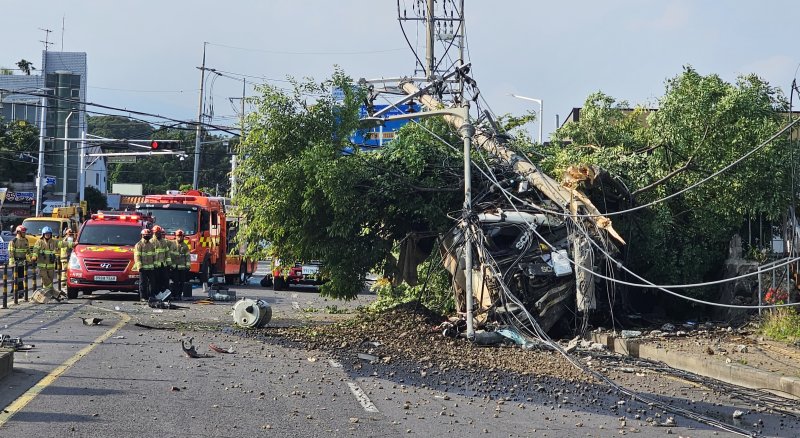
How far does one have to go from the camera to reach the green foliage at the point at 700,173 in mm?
18094

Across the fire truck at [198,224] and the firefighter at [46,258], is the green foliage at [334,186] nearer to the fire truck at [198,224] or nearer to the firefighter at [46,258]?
the firefighter at [46,258]

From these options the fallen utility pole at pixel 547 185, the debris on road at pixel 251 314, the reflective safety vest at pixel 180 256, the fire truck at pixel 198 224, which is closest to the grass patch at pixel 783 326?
the fallen utility pole at pixel 547 185

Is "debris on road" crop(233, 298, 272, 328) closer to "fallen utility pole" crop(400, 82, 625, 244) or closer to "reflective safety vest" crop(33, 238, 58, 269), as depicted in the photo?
"fallen utility pole" crop(400, 82, 625, 244)

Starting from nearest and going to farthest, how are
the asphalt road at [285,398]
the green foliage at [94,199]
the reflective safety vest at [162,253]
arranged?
the asphalt road at [285,398], the reflective safety vest at [162,253], the green foliage at [94,199]

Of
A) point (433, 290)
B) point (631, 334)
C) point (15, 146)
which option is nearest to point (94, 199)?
point (15, 146)

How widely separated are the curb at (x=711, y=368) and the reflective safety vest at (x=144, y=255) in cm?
1127

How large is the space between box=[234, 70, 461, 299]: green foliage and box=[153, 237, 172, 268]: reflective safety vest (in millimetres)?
4896

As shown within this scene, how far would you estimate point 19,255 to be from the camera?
2322cm

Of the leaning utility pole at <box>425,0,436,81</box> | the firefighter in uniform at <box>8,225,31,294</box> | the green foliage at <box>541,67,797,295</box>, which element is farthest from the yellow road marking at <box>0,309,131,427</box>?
the leaning utility pole at <box>425,0,436,81</box>

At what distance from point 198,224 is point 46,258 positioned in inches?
250

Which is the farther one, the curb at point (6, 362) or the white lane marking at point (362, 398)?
the curb at point (6, 362)

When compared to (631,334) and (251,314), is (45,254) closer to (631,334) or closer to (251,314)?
(251,314)

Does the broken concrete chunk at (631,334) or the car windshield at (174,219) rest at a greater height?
the car windshield at (174,219)

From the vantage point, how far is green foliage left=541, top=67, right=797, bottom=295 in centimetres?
1809
